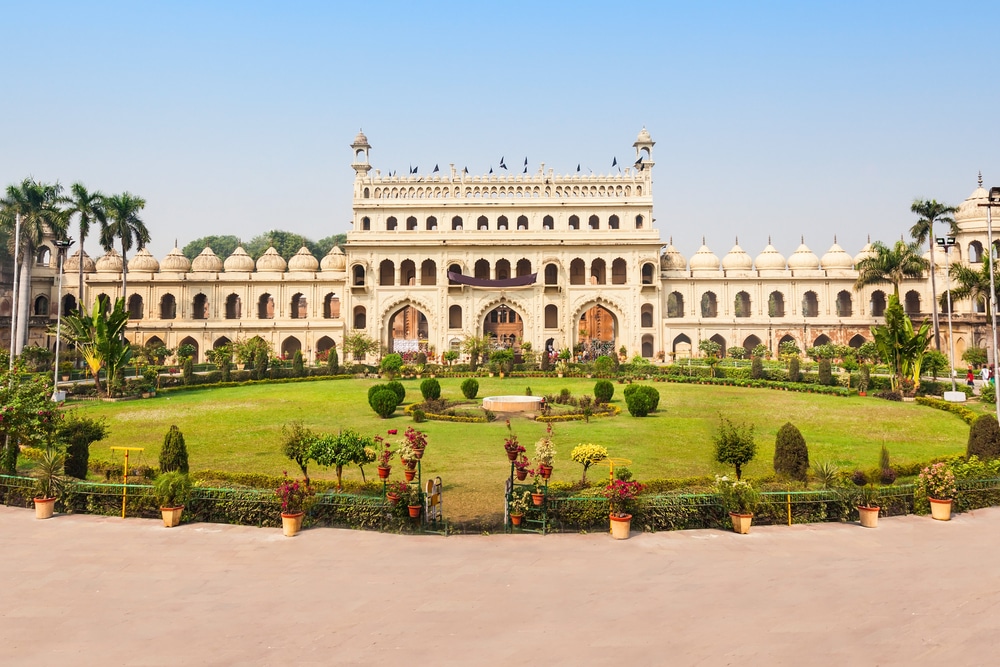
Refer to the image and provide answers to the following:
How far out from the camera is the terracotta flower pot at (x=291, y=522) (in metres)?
10.6

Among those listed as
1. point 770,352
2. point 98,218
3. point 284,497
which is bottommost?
point 284,497

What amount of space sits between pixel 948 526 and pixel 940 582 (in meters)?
3.35

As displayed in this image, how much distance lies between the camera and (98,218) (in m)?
42.5

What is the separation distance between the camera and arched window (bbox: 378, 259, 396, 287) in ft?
166

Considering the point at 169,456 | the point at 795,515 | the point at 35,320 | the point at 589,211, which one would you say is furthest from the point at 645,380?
the point at 35,320

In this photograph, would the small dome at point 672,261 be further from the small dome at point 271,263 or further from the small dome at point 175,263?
the small dome at point 175,263

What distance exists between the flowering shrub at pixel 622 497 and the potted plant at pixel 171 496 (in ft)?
23.3

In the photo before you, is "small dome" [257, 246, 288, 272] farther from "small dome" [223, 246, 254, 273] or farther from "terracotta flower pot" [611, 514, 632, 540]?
"terracotta flower pot" [611, 514, 632, 540]

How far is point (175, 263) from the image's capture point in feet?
177

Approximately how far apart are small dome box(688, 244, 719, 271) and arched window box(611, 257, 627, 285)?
611 cm

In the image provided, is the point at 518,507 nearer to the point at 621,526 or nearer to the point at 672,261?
the point at 621,526

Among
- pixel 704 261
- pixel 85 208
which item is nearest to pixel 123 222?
pixel 85 208

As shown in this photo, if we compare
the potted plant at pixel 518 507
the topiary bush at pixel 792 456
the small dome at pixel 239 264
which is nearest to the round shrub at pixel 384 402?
the potted plant at pixel 518 507

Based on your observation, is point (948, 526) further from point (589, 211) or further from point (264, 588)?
point (589, 211)
